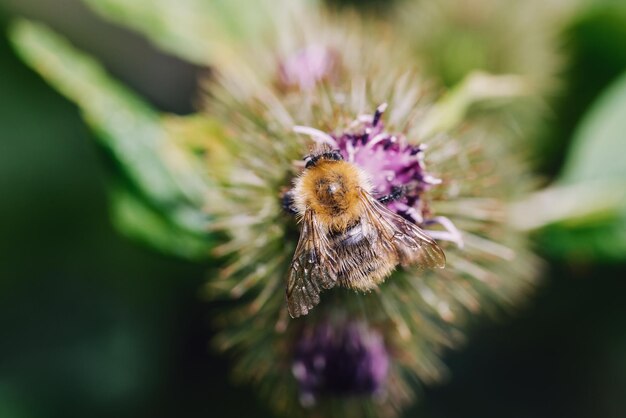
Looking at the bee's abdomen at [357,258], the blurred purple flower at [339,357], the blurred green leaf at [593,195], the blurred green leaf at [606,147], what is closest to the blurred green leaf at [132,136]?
the blurred purple flower at [339,357]

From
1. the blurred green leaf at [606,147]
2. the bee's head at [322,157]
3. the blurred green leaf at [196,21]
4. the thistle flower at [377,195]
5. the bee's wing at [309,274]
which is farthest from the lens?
the blurred green leaf at [606,147]

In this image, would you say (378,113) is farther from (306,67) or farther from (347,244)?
(306,67)

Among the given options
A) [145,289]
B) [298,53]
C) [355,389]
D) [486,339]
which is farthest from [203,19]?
[486,339]

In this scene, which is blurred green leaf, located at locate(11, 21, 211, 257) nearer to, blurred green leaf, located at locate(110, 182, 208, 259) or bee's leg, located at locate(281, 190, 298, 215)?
blurred green leaf, located at locate(110, 182, 208, 259)

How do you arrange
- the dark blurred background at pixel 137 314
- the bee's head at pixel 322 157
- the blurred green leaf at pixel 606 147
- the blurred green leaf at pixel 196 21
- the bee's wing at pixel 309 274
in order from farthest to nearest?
1. the dark blurred background at pixel 137 314
2. the blurred green leaf at pixel 606 147
3. the blurred green leaf at pixel 196 21
4. the bee's head at pixel 322 157
5. the bee's wing at pixel 309 274

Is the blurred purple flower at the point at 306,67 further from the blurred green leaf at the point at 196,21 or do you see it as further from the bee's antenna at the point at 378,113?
the bee's antenna at the point at 378,113

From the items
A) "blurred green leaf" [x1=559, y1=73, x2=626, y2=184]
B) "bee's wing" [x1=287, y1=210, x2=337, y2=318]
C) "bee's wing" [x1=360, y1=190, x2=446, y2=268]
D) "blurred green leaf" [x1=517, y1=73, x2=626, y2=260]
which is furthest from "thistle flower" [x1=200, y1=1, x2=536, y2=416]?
"blurred green leaf" [x1=559, y1=73, x2=626, y2=184]

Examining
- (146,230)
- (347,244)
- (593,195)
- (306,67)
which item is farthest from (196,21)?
(593,195)

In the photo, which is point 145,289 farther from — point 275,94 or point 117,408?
point 275,94
